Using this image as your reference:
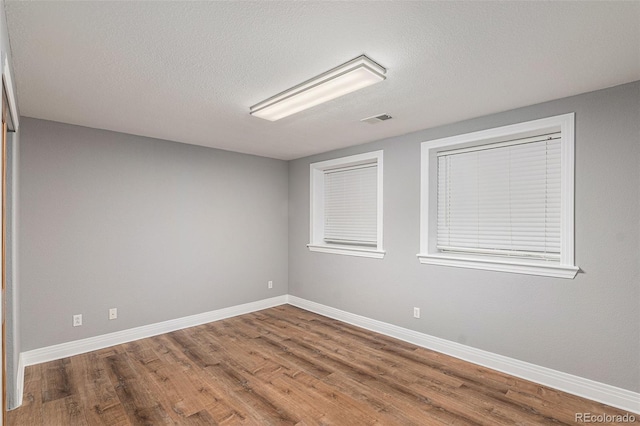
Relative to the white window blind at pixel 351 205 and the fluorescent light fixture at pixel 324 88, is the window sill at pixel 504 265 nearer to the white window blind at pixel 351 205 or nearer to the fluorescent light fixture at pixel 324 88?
the white window blind at pixel 351 205

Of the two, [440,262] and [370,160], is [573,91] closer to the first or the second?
[440,262]

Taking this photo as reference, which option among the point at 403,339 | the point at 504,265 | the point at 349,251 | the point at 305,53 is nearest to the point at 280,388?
the point at 403,339

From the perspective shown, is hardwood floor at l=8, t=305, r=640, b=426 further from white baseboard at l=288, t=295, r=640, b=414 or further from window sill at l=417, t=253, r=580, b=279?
window sill at l=417, t=253, r=580, b=279

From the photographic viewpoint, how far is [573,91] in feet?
8.54

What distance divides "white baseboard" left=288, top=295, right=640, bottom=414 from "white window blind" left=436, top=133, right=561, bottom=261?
3.21 feet

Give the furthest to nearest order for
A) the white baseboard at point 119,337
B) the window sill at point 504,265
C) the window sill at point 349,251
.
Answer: the window sill at point 349,251, the white baseboard at point 119,337, the window sill at point 504,265

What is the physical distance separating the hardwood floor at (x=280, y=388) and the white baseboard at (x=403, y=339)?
0.09m

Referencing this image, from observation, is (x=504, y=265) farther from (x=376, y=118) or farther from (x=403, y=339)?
(x=376, y=118)

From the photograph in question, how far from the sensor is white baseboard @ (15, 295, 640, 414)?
2541mm

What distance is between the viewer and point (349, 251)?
4520mm

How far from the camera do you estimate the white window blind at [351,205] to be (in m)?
4.56

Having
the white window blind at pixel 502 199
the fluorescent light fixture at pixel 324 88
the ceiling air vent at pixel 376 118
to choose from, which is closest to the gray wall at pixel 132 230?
the fluorescent light fixture at pixel 324 88

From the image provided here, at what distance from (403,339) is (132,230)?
11.4 ft

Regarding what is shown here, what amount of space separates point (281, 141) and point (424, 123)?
5.85 ft
